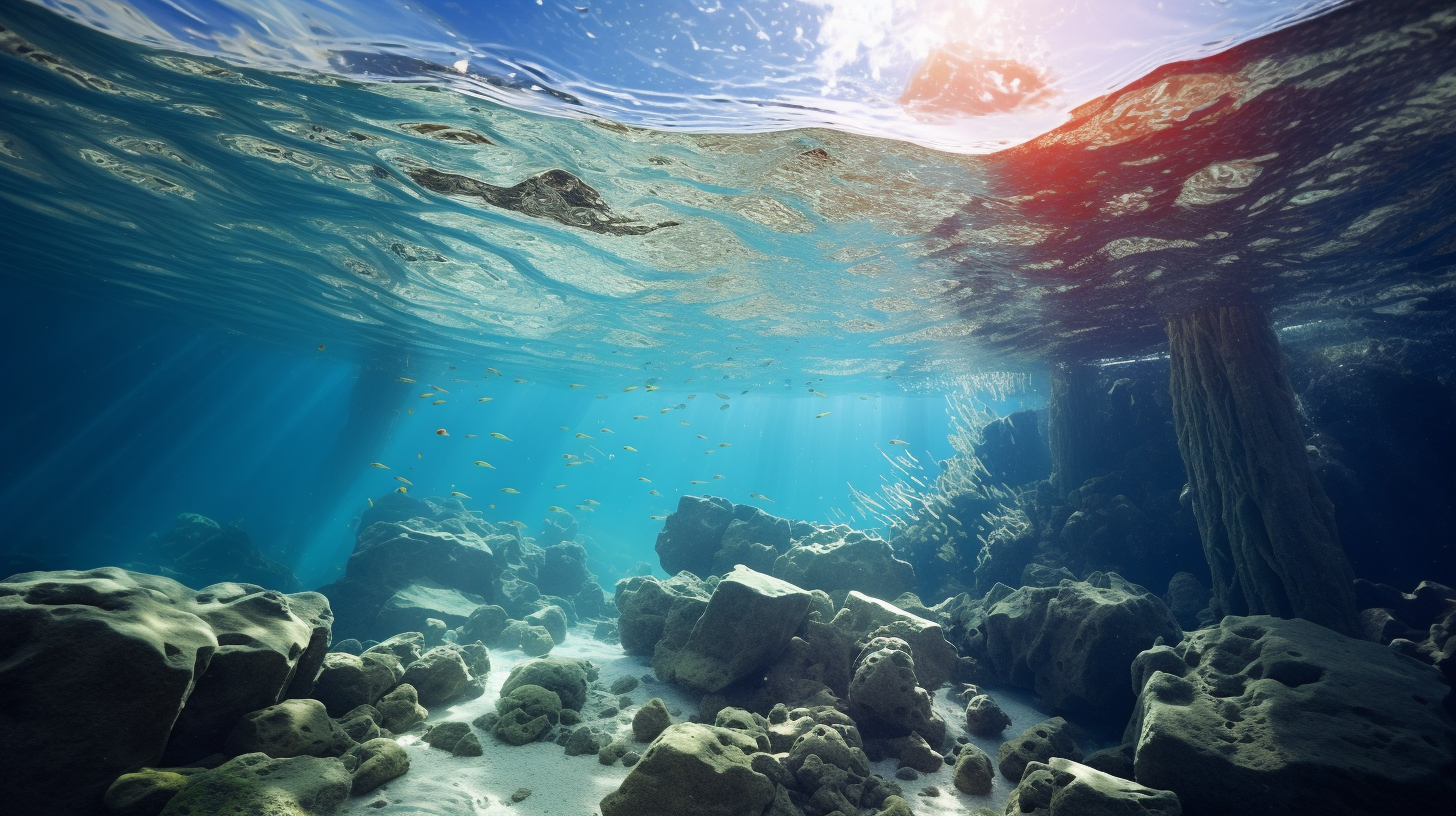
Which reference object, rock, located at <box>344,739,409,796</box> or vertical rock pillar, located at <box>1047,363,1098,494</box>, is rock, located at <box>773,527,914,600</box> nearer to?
vertical rock pillar, located at <box>1047,363,1098,494</box>

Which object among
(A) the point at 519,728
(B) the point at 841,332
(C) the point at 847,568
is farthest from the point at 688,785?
(B) the point at 841,332

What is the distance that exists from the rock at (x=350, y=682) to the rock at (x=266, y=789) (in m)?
2.23

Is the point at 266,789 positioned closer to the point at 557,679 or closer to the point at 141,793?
the point at 141,793

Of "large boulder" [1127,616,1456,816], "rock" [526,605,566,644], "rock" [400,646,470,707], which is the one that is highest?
"large boulder" [1127,616,1456,816]

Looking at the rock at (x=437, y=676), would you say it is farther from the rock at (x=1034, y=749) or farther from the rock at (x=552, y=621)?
the rock at (x=1034, y=749)

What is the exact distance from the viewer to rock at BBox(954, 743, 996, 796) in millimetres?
6078

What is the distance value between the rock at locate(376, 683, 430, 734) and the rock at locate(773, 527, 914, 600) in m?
9.01

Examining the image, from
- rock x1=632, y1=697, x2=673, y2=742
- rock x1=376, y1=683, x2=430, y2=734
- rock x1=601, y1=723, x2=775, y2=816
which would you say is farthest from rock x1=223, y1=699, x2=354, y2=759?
rock x1=632, y1=697, x2=673, y2=742

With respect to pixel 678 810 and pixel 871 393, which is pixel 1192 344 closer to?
pixel 678 810

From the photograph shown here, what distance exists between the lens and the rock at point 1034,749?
251 inches

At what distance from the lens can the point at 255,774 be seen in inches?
168

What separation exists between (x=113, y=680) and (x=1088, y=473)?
21.4 metres

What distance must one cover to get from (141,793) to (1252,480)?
1587cm

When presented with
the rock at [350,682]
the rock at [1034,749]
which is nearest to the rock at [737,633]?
the rock at [1034,749]
